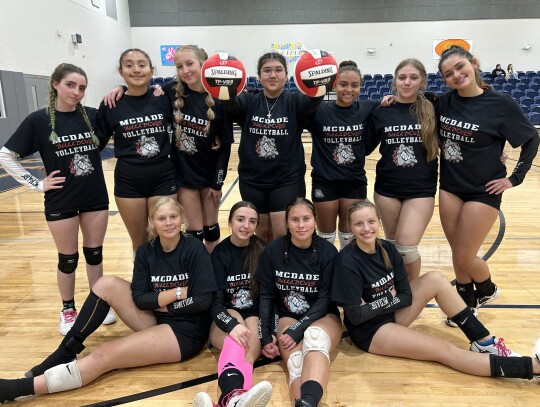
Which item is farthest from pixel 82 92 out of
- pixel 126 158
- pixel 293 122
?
pixel 293 122

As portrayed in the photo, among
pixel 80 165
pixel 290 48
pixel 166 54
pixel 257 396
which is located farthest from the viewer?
pixel 166 54

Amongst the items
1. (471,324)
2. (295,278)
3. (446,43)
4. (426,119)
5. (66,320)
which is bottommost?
(66,320)

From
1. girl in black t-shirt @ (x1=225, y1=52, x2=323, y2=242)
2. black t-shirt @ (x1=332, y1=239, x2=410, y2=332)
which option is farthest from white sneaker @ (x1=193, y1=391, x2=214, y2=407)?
girl in black t-shirt @ (x1=225, y1=52, x2=323, y2=242)

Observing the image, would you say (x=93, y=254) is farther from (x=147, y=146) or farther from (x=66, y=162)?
(x=147, y=146)

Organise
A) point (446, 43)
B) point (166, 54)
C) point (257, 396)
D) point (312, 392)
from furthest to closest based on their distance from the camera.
→ 1. point (166, 54)
2. point (446, 43)
3. point (312, 392)
4. point (257, 396)

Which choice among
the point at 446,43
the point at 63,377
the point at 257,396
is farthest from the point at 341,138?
the point at 446,43

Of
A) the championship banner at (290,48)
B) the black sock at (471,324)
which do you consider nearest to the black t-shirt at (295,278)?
the black sock at (471,324)

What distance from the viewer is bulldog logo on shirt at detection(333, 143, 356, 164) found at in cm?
258

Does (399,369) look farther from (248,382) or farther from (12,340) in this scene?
(12,340)

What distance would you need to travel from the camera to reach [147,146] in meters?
2.51

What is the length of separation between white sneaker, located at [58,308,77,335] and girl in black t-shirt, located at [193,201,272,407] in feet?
3.21

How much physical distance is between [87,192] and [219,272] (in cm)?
94

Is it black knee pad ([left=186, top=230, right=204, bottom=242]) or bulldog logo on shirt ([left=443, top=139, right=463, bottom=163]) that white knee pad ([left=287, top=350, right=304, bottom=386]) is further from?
bulldog logo on shirt ([left=443, top=139, right=463, bottom=163])

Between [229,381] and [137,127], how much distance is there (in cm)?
155
